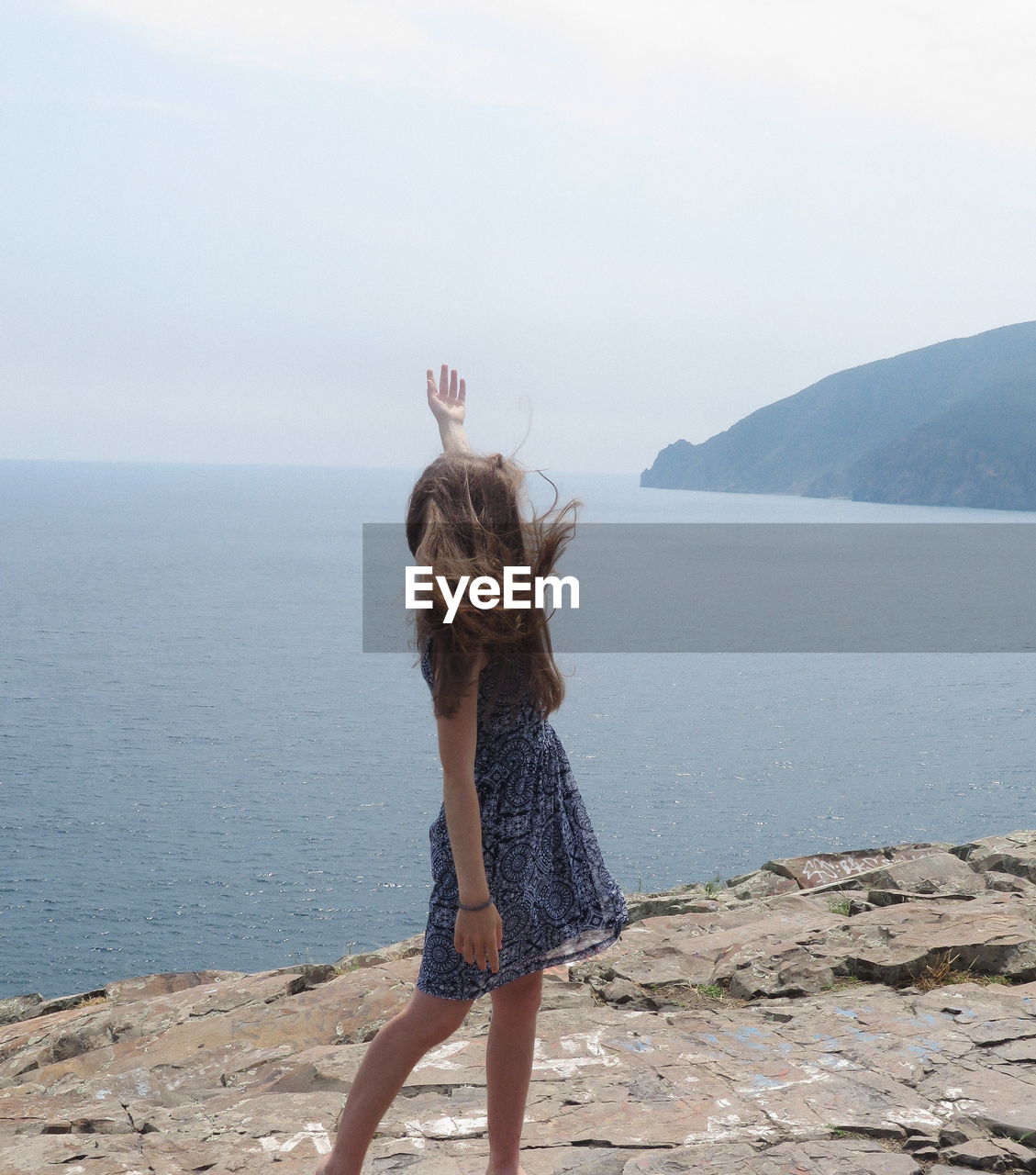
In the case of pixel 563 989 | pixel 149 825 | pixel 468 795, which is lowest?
pixel 149 825

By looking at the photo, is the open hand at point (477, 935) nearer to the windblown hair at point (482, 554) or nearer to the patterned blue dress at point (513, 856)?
the patterned blue dress at point (513, 856)

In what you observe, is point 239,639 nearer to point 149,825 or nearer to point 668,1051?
point 149,825

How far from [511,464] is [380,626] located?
54736 mm

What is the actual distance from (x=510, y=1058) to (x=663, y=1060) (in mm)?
1312

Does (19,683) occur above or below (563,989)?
below

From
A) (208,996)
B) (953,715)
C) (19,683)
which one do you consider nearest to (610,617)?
(953,715)

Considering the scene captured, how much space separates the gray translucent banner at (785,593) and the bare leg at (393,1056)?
26.3 metres

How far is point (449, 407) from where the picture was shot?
3.55 m

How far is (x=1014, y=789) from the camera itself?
1156 inches

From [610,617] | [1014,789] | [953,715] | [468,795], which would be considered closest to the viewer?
[468,795]

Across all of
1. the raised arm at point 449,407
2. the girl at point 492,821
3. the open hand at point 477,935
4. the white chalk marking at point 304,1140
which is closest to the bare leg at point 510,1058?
the girl at point 492,821

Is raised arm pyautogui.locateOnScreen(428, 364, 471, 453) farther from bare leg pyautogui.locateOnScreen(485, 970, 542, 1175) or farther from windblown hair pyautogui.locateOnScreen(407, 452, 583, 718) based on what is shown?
bare leg pyautogui.locateOnScreen(485, 970, 542, 1175)

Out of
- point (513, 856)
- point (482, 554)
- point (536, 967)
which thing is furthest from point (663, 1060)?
point (482, 554)

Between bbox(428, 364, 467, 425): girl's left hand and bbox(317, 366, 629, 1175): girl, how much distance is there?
24.4 inches
